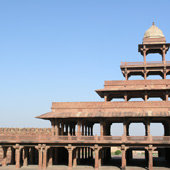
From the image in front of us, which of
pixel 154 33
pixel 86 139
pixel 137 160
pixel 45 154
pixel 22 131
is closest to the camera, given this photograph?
pixel 86 139

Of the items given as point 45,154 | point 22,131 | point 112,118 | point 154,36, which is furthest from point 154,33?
point 22,131

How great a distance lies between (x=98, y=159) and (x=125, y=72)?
1532cm

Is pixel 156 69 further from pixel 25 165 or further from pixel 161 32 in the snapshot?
pixel 25 165

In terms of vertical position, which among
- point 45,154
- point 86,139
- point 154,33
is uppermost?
point 154,33

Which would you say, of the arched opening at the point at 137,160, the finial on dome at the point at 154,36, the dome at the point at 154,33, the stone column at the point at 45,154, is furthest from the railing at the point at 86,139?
the dome at the point at 154,33

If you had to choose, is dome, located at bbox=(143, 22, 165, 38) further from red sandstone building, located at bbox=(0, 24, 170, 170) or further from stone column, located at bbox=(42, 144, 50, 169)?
stone column, located at bbox=(42, 144, 50, 169)

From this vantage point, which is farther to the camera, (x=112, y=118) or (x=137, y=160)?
(x=137, y=160)

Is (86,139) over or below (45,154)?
over

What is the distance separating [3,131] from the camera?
52.3 metres

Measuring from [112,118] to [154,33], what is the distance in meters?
17.3

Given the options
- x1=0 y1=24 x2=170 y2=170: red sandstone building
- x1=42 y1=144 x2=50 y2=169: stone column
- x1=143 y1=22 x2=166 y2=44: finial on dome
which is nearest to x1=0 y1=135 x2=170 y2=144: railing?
x1=0 y1=24 x2=170 y2=170: red sandstone building

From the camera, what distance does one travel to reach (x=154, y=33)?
46.2 m

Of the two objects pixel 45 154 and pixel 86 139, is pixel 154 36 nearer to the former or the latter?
pixel 86 139

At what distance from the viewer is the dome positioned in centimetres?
4600
